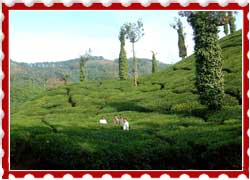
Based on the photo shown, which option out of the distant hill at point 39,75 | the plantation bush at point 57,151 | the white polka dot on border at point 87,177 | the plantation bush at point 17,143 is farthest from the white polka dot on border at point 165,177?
the distant hill at point 39,75

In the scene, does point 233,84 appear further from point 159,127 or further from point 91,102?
point 91,102

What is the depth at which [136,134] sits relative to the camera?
2533 cm

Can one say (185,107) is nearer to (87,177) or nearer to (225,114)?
(225,114)

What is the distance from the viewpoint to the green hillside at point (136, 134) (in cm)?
2255

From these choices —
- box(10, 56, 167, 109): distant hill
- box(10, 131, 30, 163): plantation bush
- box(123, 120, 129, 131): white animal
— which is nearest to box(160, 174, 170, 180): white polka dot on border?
box(123, 120, 129, 131): white animal

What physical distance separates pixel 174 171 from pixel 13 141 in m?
7.57

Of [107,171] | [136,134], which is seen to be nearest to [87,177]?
[107,171]

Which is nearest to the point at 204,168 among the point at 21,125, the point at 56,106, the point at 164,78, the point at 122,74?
the point at 21,125

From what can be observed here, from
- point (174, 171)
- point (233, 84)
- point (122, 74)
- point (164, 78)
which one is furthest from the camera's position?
point (122, 74)

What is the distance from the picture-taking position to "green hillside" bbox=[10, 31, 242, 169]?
22.5 metres

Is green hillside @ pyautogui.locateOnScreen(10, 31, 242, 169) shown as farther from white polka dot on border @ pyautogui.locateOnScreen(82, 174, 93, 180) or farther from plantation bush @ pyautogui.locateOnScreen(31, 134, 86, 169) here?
white polka dot on border @ pyautogui.locateOnScreen(82, 174, 93, 180)

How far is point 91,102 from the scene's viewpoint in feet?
114

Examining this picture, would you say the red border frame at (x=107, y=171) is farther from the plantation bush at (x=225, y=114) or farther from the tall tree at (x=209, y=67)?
the tall tree at (x=209, y=67)

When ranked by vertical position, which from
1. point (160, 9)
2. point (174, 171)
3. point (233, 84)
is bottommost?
point (174, 171)
